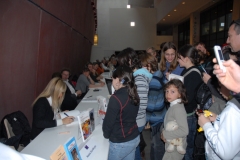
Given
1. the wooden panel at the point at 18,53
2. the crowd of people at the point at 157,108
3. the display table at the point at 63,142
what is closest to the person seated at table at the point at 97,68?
the wooden panel at the point at 18,53

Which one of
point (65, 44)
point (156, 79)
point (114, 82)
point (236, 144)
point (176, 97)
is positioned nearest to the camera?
point (236, 144)

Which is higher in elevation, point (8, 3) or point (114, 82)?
point (8, 3)

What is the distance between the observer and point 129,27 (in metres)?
17.7

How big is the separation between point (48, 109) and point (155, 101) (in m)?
1.28

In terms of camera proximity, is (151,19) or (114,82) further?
(151,19)

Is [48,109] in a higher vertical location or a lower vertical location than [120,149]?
higher

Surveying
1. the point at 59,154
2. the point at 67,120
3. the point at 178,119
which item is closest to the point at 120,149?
the point at 178,119

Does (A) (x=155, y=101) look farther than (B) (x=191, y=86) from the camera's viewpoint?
Yes

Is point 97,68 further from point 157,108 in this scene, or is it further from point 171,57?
point 157,108

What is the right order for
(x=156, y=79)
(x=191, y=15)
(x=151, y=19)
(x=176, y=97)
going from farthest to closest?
(x=151, y=19) → (x=191, y=15) → (x=156, y=79) → (x=176, y=97)

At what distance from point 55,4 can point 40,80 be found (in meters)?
1.83

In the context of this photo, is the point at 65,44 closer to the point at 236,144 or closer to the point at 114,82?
the point at 114,82

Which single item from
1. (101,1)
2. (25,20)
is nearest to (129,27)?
(101,1)

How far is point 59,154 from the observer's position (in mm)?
1238
